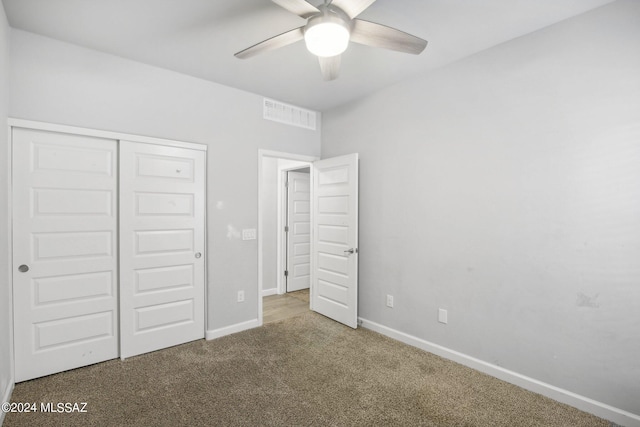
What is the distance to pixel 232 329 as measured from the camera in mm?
3375

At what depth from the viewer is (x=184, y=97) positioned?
3.06 meters

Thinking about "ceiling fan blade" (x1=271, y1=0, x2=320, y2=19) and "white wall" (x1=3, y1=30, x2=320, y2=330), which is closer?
"ceiling fan blade" (x1=271, y1=0, x2=320, y2=19)

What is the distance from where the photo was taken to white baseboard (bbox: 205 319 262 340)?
321 centimetres

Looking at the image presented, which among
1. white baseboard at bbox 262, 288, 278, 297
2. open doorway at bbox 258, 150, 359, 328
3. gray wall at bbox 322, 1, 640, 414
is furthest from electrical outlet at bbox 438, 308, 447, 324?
white baseboard at bbox 262, 288, 278, 297

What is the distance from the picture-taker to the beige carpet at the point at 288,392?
2002mm

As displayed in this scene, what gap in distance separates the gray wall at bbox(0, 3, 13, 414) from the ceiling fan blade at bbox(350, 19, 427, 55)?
235cm

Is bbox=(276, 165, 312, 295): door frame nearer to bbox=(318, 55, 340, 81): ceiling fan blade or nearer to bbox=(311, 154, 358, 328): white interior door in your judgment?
bbox=(311, 154, 358, 328): white interior door

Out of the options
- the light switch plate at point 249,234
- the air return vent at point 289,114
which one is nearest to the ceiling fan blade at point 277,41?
the air return vent at point 289,114

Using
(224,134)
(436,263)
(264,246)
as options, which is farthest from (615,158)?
(264,246)

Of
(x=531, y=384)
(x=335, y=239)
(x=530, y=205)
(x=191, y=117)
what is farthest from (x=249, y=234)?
(x=531, y=384)

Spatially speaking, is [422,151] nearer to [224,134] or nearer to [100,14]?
[224,134]

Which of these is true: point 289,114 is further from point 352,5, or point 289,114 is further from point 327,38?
point 352,5

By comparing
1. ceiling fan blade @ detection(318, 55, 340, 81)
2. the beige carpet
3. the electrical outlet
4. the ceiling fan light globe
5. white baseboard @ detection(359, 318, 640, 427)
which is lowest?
the beige carpet

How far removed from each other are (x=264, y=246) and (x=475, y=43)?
12.7ft
